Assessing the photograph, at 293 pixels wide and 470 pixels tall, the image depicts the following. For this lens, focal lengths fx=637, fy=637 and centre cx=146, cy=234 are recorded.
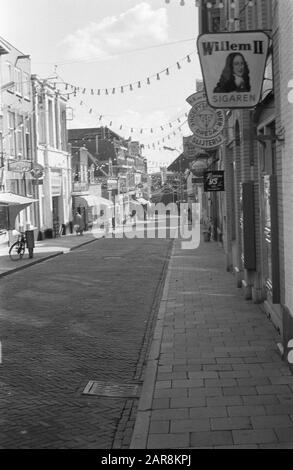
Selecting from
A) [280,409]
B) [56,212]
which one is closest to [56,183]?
[56,212]

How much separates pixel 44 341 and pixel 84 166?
155ft

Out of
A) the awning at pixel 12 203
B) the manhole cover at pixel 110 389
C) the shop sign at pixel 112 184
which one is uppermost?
the shop sign at pixel 112 184

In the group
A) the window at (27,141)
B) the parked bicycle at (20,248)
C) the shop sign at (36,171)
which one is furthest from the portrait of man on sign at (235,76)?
the window at (27,141)

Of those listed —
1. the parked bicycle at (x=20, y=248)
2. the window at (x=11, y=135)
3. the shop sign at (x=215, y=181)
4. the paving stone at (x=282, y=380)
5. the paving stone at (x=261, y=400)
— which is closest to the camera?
the paving stone at (x=261, y=400)

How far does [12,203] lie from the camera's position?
87.0 feet

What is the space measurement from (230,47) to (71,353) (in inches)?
180

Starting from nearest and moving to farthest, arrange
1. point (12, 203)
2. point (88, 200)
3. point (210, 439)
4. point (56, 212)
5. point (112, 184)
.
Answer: point (210, 439) → point (12, 203) → point (56, 212) → point (88, 200) → point (112, 184)

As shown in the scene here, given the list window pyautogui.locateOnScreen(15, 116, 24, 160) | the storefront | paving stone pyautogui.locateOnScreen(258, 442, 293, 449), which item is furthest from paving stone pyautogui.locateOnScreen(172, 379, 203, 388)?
the storefront

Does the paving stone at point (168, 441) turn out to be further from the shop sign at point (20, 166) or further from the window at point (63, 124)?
the window at point (63, 124)

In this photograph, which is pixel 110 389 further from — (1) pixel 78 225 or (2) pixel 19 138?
(1) pixel 78 225

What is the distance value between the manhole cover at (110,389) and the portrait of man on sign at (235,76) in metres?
3.92

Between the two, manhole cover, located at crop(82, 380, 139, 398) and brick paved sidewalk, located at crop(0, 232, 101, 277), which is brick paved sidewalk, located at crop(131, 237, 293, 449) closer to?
manhole cover, located at crop(82, 380, 139, 398)

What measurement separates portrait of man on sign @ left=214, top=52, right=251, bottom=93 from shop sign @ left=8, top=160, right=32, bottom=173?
75.6 ft

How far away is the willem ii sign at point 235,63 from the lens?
802cm
